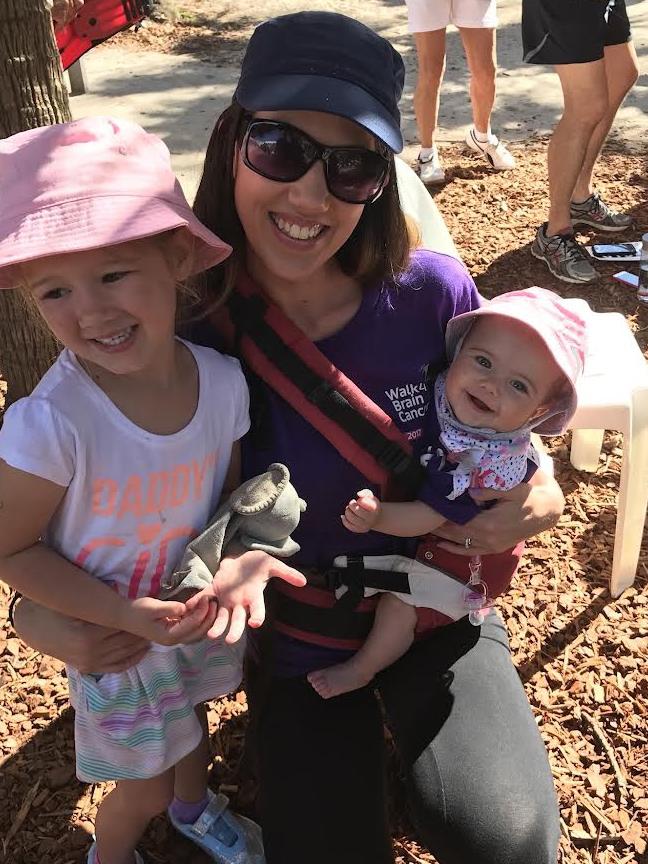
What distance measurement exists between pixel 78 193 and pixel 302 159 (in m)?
0.48

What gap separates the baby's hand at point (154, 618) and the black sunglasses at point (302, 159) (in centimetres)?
89

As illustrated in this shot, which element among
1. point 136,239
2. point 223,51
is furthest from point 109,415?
point 223,51

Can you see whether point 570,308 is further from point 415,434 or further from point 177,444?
point 177,444

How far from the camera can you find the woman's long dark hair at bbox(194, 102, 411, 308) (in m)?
1.79

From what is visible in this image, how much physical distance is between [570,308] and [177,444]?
39.5 inches

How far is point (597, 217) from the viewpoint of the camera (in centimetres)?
552

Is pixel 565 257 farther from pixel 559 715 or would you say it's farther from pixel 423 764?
pixel 423 764

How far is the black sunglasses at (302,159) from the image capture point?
162 centimetres

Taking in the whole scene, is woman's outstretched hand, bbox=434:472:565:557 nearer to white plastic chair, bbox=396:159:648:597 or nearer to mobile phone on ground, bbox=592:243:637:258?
white plastic chair, bbox=396:159:648:597

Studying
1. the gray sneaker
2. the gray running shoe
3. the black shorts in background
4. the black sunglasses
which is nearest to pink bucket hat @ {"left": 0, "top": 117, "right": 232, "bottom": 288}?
the black sunglasses

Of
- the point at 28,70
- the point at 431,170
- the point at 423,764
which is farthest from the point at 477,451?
the point at 431,170

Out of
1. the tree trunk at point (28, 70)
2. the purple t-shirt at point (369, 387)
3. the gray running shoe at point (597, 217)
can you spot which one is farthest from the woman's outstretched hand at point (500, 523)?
the gray running shoe at point (597, 217)

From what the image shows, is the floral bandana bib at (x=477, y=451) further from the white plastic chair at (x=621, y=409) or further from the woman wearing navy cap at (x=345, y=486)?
the white plastic chair at (x=621, y=409)

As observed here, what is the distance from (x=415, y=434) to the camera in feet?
6.55
